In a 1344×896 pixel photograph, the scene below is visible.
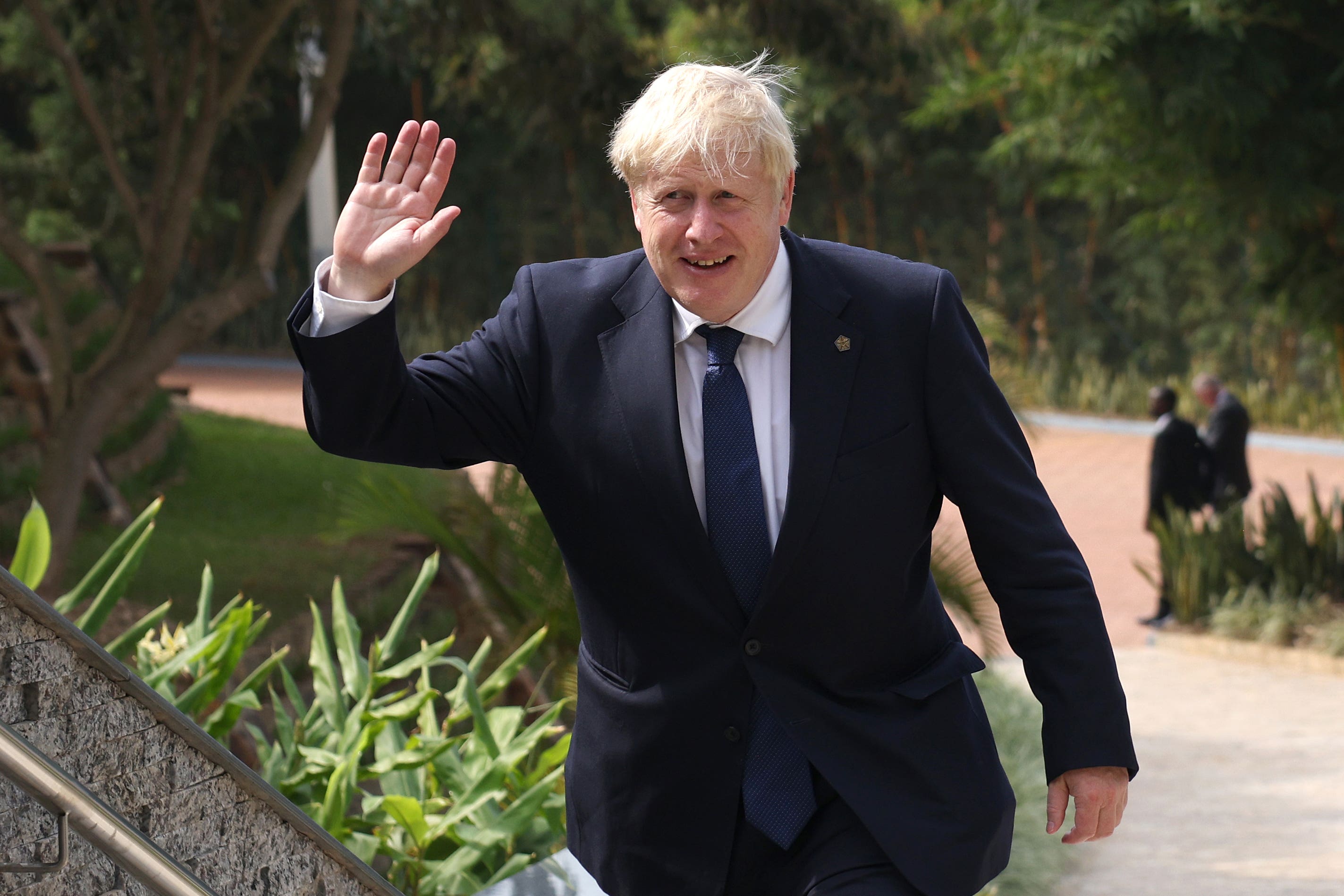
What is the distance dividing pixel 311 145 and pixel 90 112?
33.8 inches

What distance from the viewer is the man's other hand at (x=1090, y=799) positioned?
7.03ft

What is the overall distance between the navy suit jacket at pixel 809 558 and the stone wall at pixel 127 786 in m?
0.59

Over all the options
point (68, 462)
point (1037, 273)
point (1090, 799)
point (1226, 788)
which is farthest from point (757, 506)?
point (1037, 273)

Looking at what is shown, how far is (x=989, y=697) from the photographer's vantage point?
22.8 ft

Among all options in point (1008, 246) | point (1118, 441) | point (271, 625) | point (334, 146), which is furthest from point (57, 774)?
point (334, 146)

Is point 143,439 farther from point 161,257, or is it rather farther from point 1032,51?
point 1032,51

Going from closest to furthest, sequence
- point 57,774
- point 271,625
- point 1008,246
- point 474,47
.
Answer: point 57,774 < point 271,625 < point 474,47 < point 1008,246

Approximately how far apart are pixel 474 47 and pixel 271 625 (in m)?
3.66

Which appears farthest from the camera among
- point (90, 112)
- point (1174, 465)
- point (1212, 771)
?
point (1174, 465)

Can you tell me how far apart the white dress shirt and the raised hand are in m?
0.05

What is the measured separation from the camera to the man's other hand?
84.4 inches

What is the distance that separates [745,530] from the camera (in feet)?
7.00

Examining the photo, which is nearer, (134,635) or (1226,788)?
(134,635)

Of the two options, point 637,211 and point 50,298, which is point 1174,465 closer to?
point 50,298
